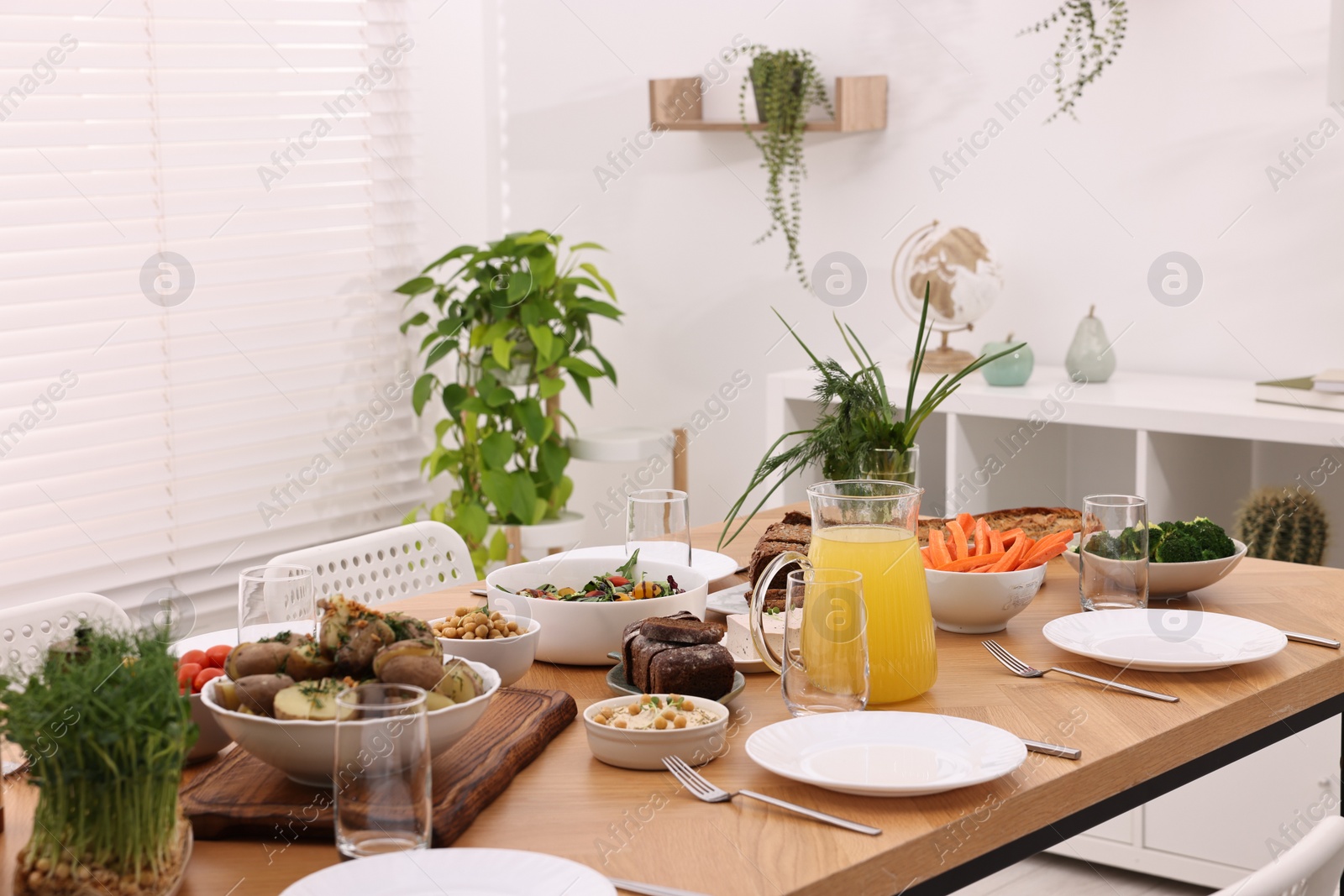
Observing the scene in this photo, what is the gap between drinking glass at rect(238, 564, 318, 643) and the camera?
1246 millimetres

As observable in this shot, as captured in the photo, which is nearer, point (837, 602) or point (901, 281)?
point (837, 602)

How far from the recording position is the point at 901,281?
124 inches

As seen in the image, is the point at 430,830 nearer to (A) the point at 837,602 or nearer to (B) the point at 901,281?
(A) the point at 837,602

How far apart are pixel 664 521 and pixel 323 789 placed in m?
0.58

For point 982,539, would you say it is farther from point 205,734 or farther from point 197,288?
point 197,288

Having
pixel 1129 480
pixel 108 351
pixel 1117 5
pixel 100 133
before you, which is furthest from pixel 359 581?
pixel 1117 5

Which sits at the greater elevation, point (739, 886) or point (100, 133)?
point (100, 133)

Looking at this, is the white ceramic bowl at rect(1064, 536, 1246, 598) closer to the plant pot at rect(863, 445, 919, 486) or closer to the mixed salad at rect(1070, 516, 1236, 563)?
the mixed salad at rect(1070, 516, 1236, 563)

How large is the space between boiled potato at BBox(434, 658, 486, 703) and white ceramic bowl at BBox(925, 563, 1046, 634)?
1.98 ft

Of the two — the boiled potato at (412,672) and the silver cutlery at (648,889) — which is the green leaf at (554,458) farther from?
the silver cutlery at (648,889)

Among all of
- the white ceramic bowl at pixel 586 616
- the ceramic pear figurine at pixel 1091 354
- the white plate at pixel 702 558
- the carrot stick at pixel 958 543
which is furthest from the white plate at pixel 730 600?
the ceramic pear figurine at pixel 1091 354

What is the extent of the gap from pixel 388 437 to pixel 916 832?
2954 millimetres

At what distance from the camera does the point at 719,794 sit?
1.09 m

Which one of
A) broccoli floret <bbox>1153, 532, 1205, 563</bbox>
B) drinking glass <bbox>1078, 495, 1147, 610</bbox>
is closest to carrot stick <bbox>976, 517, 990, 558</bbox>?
drinking glass <bbox>1078, 495, 1147, 610</bbox>
